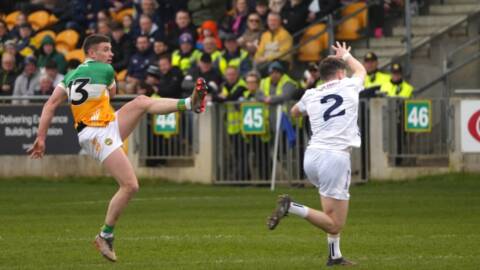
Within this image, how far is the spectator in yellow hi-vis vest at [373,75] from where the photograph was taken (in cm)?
2630

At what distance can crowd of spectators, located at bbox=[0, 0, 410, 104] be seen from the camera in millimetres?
27375

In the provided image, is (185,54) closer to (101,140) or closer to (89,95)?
(89,95)

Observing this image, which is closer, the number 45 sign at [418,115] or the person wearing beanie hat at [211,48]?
the number 45 sign at [418,115]

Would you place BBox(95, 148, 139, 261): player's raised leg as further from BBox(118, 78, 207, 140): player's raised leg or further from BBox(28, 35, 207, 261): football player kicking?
BBox(118, 78, 207, 140): player's raised leg

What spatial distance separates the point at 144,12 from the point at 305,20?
397 cm

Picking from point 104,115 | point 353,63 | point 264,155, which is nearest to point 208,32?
point 264,155

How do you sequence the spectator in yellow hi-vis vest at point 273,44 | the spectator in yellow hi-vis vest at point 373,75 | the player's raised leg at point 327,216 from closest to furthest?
1. the player's raised leg at point 327,216
2. the spectator in yellow hi-vis vest at point 373,75
3. the spectator in yellow hi-vis vest at point 273,44

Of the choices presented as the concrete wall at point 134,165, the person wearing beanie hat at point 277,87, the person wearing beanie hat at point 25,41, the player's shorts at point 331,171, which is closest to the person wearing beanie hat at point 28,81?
the concrete wall at point 134,165

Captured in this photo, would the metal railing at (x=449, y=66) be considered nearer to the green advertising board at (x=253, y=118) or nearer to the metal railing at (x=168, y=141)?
the green advertising board at (x=253, y=118)

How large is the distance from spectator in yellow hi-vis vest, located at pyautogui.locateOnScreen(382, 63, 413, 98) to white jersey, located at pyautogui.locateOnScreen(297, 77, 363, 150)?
1270cm

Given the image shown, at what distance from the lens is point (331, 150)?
1359 cm

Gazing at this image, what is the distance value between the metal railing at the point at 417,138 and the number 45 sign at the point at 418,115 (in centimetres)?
10

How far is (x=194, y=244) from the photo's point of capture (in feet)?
52.3

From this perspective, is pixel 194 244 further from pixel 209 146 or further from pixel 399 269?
pixel 209 146
